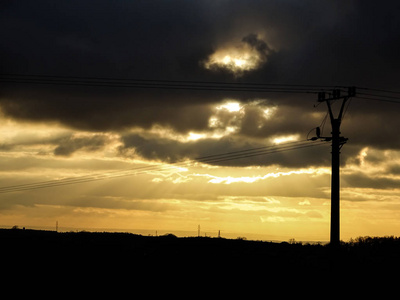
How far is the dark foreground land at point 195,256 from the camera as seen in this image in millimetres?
45031

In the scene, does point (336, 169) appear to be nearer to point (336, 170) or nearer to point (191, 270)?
point (336, 170)

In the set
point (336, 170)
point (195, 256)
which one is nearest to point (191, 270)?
point (195, 256)

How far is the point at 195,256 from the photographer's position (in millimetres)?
49531

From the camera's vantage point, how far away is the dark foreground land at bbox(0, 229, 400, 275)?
45.0 m

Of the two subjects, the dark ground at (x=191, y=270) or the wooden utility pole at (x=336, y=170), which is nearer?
the dark ground at (x=191, y=270)

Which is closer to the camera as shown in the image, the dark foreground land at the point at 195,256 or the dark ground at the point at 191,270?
the dark ground at the point at 191,270

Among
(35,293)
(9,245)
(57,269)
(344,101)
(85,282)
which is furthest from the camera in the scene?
(9,245)

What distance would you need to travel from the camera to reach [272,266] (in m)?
45.5

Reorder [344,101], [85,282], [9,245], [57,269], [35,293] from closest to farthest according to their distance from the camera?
1. [35,293]
2. [85,282]
3. [57,269]
4. [344,101]
5. [9,245]

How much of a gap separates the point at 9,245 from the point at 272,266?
2392 centimetres

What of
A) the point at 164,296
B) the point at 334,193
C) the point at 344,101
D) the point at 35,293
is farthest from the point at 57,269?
the point at 344,101

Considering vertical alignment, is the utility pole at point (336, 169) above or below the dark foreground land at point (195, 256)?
above

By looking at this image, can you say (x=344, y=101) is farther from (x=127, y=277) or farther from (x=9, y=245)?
(x=9, y=245)

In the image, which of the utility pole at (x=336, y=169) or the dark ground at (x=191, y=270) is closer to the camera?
the dark ground at (x=191, y=270)
